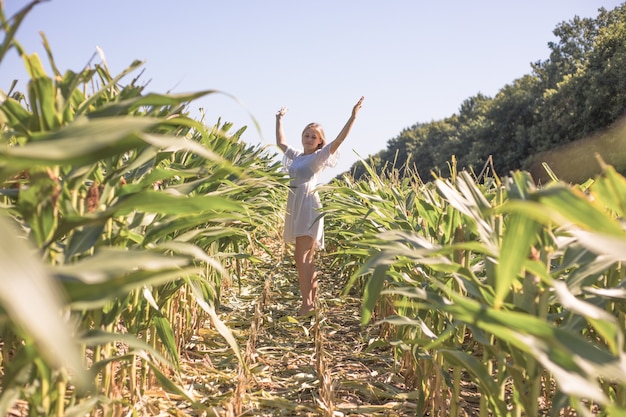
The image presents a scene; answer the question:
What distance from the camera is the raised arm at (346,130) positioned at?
358cm

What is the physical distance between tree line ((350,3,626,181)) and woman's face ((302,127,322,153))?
145 inches

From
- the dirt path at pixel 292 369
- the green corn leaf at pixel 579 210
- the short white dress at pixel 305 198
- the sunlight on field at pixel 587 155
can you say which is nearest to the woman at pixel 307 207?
the short white dress at pixel 305 198

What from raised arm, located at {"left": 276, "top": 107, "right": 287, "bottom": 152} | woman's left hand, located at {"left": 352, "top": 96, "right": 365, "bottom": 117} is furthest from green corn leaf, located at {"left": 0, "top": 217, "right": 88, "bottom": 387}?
raised arm, located at {"left": 276, "top": 107, "right": 287, "bottom": 152}

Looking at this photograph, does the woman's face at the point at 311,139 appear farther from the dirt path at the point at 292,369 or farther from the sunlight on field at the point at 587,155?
the sunlight on field at the point at 587,155

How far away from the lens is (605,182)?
2.93 ft

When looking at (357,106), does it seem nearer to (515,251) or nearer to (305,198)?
(305,198)

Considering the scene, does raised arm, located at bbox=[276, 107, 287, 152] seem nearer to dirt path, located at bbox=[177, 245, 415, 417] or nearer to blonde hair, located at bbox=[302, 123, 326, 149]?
blonde hair, located at bbox=[302, 123, 326, 149]

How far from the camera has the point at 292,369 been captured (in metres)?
2.73

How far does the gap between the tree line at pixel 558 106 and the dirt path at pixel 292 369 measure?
14.5 feet

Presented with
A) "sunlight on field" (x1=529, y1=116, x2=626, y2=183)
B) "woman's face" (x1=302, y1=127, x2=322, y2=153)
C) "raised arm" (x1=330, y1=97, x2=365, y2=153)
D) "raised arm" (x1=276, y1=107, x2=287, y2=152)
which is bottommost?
"sunlight on field" (x1=529, y1=116, x2=626, y2=183)

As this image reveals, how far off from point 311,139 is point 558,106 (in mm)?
21923

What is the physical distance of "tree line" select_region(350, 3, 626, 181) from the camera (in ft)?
62.8

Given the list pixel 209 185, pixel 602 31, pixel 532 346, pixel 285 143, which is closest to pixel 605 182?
pixel 532 346

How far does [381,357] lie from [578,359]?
223cm
